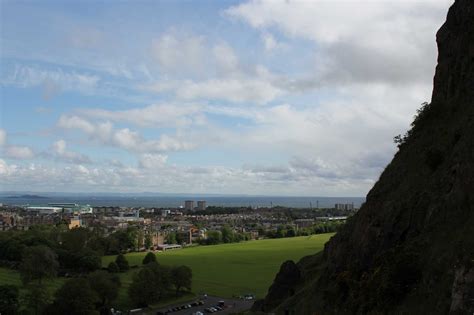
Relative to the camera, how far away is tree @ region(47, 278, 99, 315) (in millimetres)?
57969

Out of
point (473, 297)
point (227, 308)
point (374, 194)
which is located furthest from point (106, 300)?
point (473, 297)

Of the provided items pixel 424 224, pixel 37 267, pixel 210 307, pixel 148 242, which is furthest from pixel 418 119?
pixel 148 242

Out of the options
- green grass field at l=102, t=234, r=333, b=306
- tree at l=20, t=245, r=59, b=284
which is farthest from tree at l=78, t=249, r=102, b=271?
tree at l=20, t=245, r=59, b=284

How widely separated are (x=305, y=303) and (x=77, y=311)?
36803 mm

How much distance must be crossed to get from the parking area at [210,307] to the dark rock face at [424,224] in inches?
1195

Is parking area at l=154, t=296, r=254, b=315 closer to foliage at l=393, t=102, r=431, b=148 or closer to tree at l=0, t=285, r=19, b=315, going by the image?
tree at l=0, t=285, r=19, b=315

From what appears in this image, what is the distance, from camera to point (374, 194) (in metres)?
29.1

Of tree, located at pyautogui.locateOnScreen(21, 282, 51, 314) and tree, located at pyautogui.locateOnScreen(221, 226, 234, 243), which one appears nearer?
tree, located at pyautogui.locateOnScreen(21, 282, 51, 314)

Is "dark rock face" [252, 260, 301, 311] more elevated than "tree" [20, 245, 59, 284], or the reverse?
"dark rock face" [252, 260, 301, 311]

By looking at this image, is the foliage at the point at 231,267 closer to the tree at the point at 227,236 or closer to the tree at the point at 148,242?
the tree at the point at 148,242

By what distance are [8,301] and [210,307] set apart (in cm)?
2424

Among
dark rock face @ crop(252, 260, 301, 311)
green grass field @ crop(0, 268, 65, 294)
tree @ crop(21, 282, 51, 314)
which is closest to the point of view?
dark rock face @ crop(252, 260, 301, 311)

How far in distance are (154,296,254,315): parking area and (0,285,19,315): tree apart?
16.6 meters

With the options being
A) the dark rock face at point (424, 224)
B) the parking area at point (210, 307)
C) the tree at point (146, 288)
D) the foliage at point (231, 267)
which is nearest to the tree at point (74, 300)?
the parking area at point (210, 307)
